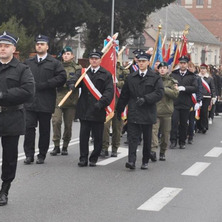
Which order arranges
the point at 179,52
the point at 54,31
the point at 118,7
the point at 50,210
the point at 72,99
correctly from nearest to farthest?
1. the point at 50,210
2. the point at 72,99
3. the point at 179,52
4. the point at 54,31
5. the point at 118,7

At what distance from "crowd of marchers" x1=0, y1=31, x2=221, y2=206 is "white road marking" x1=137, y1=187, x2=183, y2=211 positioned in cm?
151

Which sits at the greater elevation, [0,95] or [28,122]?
[0,95]

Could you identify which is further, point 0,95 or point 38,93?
point 38,93

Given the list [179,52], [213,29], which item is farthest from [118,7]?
[213,29]

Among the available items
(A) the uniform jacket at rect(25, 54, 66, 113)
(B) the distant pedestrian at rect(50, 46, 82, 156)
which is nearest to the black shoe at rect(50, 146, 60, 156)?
(B) the distant pedestrian at rect(50, 46, 82, 156)

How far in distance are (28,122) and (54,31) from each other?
110 ft

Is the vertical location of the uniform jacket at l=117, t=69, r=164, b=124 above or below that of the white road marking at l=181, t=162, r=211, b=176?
above

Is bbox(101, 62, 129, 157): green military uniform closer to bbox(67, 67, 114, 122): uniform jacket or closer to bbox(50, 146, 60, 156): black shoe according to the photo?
bbox(50, 146, 60, 156): black shoe

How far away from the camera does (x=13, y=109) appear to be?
777cm

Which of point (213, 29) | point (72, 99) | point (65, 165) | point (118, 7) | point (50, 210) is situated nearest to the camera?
point (50, 210)

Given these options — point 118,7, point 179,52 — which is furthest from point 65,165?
point 118,7

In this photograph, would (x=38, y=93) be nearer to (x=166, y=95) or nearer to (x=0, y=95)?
(x=166, y=95)

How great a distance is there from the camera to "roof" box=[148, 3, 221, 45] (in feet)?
309

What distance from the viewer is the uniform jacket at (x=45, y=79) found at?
36.3 feet
